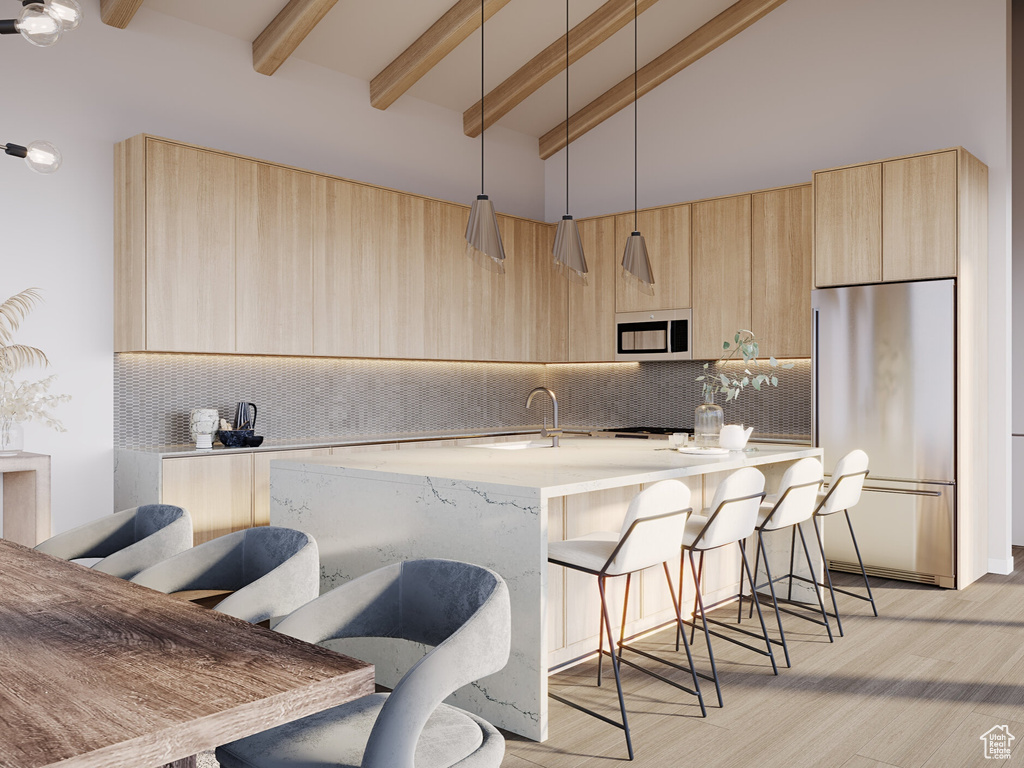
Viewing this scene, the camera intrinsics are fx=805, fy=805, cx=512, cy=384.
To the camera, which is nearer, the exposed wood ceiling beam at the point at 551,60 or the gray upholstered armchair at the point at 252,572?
the gray upholstered armchair at the point at 252,572

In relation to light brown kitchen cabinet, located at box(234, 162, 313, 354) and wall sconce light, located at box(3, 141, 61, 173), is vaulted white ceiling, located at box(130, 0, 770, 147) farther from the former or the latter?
wall sconce light, located at box(3, 141, 61, 173)

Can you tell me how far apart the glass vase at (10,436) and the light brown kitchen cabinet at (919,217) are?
4.77m

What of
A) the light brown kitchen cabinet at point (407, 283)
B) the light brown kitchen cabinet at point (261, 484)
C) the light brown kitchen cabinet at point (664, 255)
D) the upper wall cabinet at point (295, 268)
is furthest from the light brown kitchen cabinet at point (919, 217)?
the light brown kitchen cabinet at point (261, 484)

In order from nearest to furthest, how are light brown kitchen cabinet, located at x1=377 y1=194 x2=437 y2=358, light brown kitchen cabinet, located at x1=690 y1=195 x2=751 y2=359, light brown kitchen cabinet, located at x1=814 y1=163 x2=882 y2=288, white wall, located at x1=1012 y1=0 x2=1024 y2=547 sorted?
light brown kitchen cabinet, located at x1=814 y1=163 x2=882 y2=288
light brown kitchen cabinet, located at x1=377 y1=194 x2=437 y2=358
light brown kitchen cabinet, located at x1=690 y1=195 x2=751 y2=359
white wall, located at x1=1012 y1=0 x2=1024 y2=547

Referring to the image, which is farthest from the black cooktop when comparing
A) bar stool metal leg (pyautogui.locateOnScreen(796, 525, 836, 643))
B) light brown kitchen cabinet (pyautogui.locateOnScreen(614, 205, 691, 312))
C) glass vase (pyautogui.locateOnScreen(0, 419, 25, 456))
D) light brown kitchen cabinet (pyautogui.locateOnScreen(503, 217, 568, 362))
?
glass vase (pyautogui.locateOnScreen(0, 419, 25, 456))

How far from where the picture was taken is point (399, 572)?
1.89 m

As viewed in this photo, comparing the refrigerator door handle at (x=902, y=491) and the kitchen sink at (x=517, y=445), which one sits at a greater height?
the kitchen sink at (x=517, y=445)

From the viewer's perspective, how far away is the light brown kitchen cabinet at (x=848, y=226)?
488cm

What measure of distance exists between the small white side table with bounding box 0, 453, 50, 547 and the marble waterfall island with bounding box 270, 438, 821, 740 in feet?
3.61

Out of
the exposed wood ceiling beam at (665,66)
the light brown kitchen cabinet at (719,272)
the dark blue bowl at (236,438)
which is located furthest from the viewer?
the exposed wood ceiling beam at (665,66)

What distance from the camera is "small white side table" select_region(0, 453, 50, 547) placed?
11.8 feet

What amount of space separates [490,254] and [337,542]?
140 cm

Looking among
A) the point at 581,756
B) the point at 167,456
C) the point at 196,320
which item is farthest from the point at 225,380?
the point at 581,756

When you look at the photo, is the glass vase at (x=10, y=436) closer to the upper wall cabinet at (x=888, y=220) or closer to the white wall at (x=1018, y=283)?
the upper wall cabinet at (x=888, y=220)
